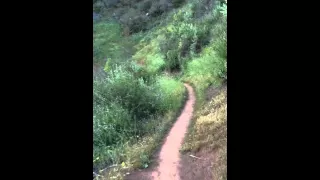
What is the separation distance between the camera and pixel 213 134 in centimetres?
475

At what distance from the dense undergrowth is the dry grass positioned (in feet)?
1.80

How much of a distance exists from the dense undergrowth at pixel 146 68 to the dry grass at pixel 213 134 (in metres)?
0.55

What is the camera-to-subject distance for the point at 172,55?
10.9m

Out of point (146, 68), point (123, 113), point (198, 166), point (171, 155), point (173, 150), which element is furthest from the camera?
point (146, 68)

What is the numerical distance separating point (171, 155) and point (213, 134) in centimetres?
68

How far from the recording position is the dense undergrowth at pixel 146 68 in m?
5.43

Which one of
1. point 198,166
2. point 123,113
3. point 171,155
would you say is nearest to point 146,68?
point 123,113

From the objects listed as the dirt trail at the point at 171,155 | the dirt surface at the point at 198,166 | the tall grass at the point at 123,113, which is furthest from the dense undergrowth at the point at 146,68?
the dirt surface at the point at 198,166

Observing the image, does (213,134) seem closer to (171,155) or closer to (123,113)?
(171,155)
